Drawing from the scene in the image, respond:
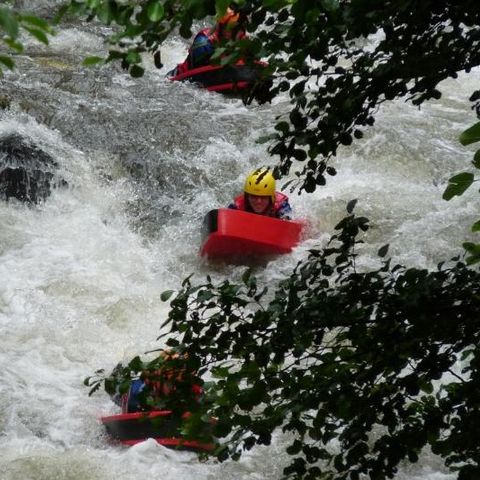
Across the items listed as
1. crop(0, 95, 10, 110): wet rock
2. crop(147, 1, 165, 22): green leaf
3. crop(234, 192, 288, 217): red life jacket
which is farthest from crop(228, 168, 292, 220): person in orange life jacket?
crop(147, 1, 165, 22): green leaf

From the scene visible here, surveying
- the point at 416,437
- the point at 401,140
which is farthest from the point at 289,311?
the point at 401,140

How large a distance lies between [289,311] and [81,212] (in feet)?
19.0

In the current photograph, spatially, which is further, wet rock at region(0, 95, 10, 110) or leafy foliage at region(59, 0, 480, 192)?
wet rock at region(0, 95, 10, 110)

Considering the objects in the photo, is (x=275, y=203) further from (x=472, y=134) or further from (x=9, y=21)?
(x=9, y=21)

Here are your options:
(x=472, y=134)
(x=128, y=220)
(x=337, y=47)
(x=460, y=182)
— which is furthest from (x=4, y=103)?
(x=472, y=134)

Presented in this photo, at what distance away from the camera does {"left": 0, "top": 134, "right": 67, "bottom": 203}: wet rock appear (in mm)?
7789

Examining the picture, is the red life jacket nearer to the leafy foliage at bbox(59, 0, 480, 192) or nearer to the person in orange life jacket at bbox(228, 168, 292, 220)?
the person in orange life jacket at bbox(228, 168, 292, 220)

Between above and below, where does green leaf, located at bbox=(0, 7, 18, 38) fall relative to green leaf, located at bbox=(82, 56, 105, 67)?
below

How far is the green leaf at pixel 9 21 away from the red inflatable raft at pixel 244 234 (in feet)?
19.5

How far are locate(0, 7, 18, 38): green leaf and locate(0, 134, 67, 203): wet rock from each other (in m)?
6.72

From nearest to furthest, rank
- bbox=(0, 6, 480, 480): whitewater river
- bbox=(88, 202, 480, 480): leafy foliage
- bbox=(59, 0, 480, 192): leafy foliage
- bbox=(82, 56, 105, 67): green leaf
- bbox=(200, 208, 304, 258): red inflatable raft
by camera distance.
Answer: bbox=(82, 56, 105, 67): green leaf, bbox=(59, 0, 480, 192): leafy foliage, bbox=(88, 202, 480, 480): leafy foliage, bbox=(0, 6, 480, 480): whitewater river, bbox=(200, 208, 304, 258): red inflatable raft

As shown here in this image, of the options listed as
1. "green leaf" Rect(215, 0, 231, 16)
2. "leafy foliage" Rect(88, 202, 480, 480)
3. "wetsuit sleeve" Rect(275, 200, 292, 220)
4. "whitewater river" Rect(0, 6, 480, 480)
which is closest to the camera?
"green leaf" Rect(215, 0, 231, 16)

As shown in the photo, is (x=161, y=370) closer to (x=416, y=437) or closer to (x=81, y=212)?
(x=416, y=437)

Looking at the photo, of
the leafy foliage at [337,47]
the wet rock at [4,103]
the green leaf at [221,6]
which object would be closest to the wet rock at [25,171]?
the wet rock at [4,103]
